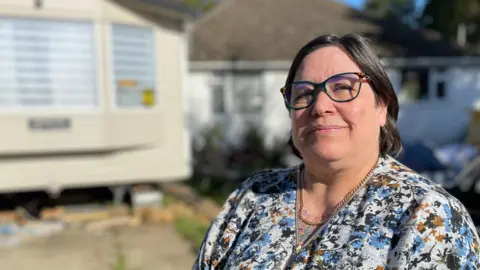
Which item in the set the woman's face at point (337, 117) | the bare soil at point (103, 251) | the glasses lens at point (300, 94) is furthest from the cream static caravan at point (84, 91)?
the woman's face at point (337, 117)

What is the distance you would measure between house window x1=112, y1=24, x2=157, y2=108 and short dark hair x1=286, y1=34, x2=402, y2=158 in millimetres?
5422

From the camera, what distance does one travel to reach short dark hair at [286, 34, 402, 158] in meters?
1.94

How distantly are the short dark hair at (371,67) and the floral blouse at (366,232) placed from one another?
0.41 ft

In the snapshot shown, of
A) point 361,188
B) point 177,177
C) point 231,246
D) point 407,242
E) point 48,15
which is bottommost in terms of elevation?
point 177,177

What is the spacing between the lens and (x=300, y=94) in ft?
6.71

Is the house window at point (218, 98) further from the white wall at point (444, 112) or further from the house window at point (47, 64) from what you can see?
the house window at point (47, 64)

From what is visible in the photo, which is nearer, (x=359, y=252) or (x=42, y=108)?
(x=359, y=252)

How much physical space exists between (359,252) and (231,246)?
63cm

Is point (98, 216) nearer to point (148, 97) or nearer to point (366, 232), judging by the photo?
point (148, 97)

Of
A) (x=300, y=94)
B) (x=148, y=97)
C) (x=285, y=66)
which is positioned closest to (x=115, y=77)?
(x=148, y=97)

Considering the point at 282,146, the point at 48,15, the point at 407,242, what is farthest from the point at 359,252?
the point at 282,146

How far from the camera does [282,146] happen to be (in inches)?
437

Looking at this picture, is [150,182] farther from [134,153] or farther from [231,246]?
[231,246]

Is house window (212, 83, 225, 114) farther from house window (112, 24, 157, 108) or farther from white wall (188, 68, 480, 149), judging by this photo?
house window (112, 24, 157, 108)
